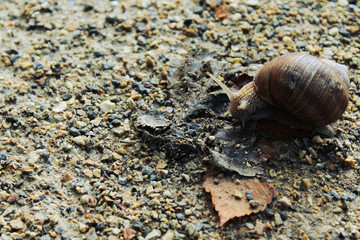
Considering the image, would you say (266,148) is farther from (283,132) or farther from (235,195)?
(235,195)

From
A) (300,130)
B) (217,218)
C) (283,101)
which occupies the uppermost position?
(283,101)

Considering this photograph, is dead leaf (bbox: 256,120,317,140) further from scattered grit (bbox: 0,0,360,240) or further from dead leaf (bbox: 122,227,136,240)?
dead leaf (bbox: 122,227,136,240)

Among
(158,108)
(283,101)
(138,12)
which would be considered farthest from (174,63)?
(283,101)

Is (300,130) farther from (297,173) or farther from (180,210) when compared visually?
(180,210)

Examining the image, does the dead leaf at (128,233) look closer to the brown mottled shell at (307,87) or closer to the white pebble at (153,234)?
the white pebble at (153,234)

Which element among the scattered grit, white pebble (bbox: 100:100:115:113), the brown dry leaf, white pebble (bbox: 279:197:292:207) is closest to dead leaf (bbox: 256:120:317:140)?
the scattered grit

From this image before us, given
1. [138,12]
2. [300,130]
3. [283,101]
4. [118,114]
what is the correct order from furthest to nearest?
[138,12] → [118,114] → [300,130] → [283,101]

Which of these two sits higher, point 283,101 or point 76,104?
point 283,101

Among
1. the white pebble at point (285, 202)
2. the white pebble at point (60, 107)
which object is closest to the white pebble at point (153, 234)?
the white pebble at point (285, 202)
